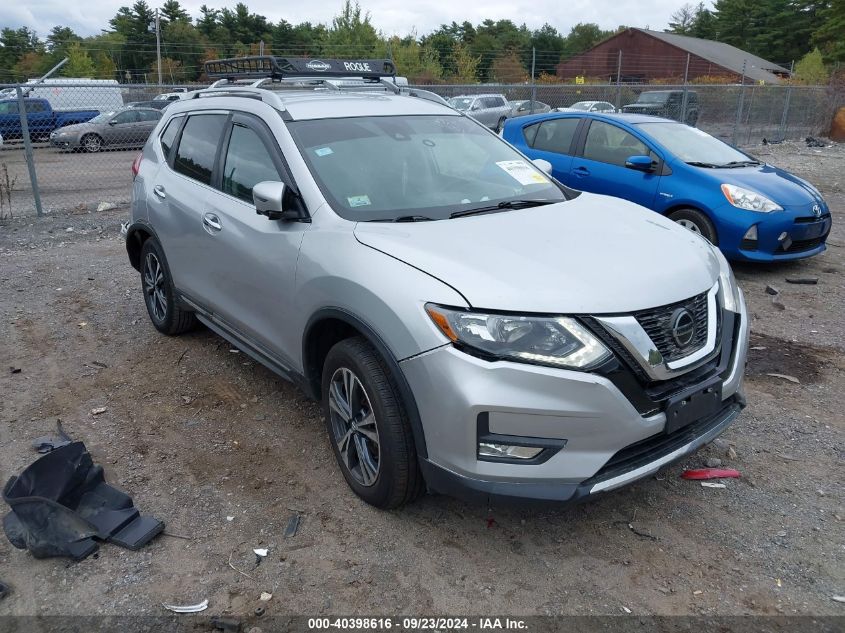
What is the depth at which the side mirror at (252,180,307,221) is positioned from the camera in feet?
10.9

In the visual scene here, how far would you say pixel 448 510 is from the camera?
3.28 meters

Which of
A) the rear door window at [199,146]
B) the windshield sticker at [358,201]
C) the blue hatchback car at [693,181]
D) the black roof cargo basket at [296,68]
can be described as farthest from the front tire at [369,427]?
the blue hatchback car at [693,181]

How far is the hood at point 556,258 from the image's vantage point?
267cm

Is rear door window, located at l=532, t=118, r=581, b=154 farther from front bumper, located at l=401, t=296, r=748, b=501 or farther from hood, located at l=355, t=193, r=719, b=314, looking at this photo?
front bumper, located at l=401, t=296, r=748, b=501

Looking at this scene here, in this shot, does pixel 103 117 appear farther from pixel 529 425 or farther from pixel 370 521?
pixel 529 425

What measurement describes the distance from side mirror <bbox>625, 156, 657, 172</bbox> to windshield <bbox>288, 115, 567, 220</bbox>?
3419mm

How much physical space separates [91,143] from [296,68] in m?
12.9

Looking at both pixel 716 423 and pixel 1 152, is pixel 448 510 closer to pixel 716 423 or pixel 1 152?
pixel 716 423

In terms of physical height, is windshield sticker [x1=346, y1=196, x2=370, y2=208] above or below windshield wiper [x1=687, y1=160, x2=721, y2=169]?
above

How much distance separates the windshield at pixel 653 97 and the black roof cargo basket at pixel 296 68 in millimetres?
17854

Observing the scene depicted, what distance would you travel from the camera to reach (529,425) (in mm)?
2580

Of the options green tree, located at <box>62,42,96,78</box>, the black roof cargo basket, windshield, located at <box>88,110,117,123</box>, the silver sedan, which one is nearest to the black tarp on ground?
the black roof cargo basket

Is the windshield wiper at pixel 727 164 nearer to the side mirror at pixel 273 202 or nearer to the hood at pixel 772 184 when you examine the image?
the hood at pixel 772 184

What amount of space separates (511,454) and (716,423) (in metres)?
1.06
